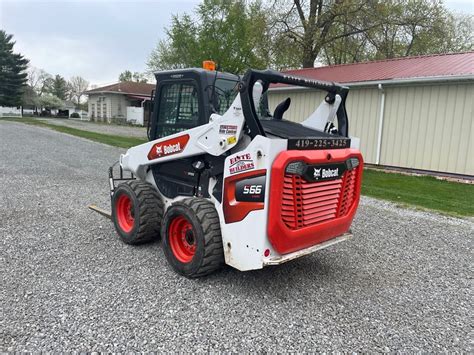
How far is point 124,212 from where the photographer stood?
529 cm

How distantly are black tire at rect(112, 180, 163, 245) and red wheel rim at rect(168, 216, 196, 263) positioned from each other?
0.66m

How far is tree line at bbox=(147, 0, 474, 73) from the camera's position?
69.7ft

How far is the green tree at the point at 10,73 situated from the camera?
1949 inches

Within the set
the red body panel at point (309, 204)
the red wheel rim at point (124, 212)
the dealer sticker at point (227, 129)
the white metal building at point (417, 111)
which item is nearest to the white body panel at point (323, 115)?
the red body panel at point (309, 204)

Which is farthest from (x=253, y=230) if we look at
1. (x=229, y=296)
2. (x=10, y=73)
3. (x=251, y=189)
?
(x=10, y=73)

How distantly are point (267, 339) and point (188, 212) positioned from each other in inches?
59.3

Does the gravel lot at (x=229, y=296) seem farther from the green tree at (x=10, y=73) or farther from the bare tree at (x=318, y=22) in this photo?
the green tree at (x=10, y=73)

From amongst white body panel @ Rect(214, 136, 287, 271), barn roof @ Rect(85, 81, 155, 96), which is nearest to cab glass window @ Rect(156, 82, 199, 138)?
white body panel @ Rect(214, 136, 287, 271)

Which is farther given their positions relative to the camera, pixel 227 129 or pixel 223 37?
pixel 223 37

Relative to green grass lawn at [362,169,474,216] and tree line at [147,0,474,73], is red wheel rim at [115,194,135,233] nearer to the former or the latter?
green grass lawn at [362,169,474,216]

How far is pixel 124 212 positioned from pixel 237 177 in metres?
2.30

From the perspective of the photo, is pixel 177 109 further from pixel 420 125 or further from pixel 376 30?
pixel 376 30

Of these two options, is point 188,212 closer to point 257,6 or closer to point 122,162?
point 122,162

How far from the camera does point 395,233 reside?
20.1 ft
